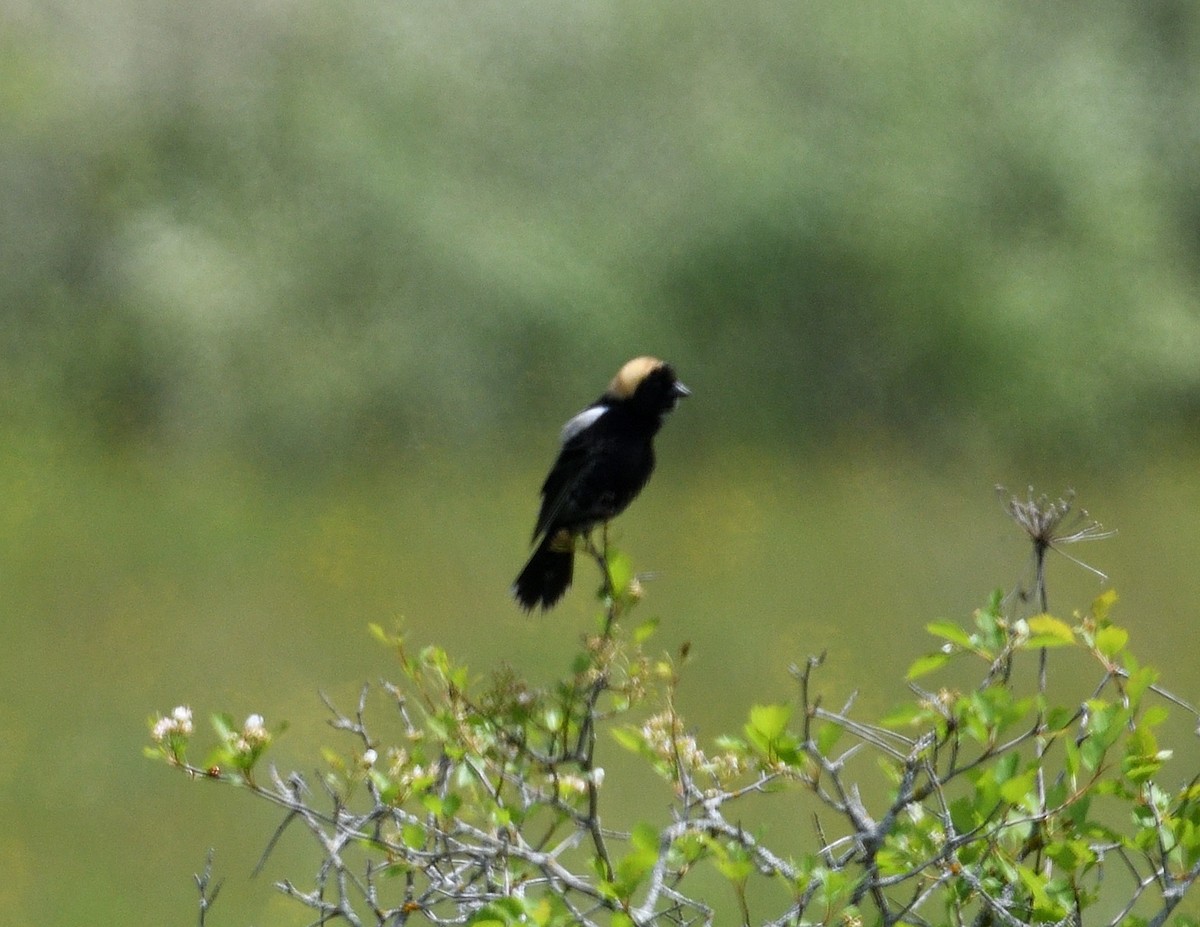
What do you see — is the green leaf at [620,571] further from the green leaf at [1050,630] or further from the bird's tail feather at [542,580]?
the bird's tail feather at [542,580]

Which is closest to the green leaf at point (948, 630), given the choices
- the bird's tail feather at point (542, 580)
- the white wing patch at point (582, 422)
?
the bird's tail feather at point (542, 580)

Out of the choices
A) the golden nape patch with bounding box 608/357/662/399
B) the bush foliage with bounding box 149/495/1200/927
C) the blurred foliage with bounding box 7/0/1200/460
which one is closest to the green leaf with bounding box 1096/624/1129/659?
the bush foliage with bounding box 149/495/1200/927

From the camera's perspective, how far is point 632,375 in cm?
341

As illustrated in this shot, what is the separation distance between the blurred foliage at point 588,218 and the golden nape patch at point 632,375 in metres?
2.03

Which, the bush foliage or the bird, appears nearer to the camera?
the bush foliage

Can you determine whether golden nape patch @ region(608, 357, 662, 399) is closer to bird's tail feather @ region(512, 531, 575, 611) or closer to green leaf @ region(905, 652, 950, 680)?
bird's tail feather @ region(512, 531, 575, 611)

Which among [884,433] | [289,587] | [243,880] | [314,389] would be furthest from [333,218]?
[243,880]

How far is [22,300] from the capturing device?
5.78 metres

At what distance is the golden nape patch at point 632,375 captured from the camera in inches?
134

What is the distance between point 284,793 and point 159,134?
471 cm

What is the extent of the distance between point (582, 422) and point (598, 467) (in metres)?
0.18

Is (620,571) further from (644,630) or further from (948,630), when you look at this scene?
(948,630)

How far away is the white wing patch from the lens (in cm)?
339

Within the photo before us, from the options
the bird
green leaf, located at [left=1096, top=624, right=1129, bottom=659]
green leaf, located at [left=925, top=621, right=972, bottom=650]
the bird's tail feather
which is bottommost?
green leaf, located at [left=1096, top=624, right=1129, bottom=659]
